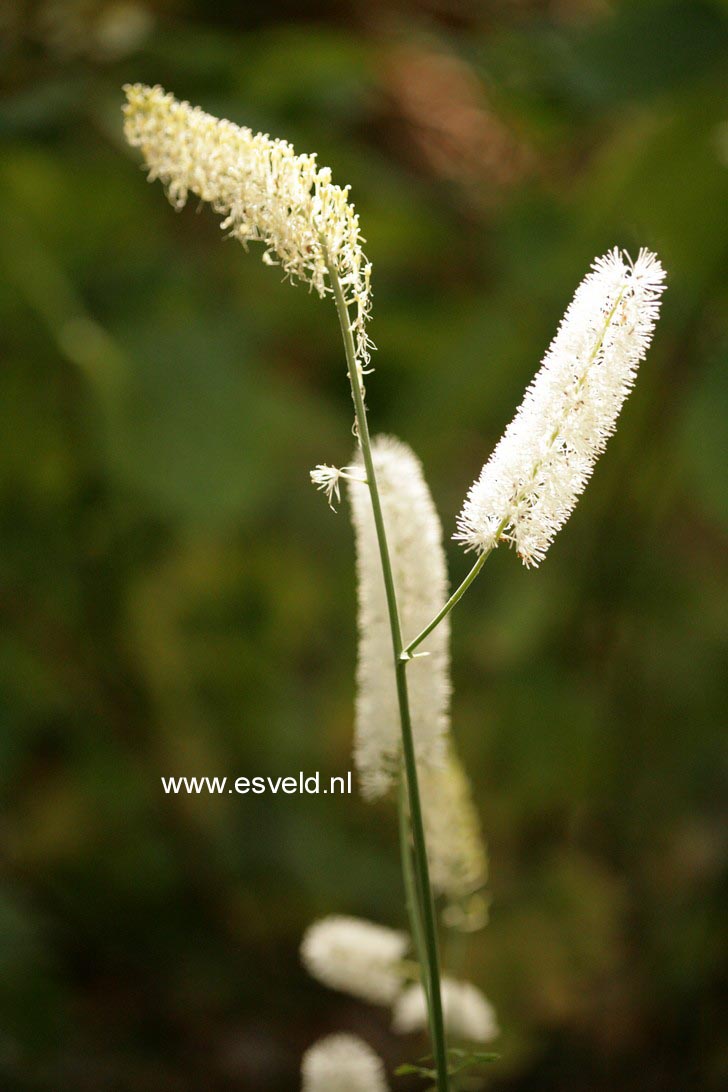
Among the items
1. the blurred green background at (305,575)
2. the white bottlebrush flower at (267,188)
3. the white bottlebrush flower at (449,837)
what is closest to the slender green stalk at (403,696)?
the white bottlebrush flower at (267,188)

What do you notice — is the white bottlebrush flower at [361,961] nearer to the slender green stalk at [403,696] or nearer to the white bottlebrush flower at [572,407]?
the slender green stalk at [403,696]

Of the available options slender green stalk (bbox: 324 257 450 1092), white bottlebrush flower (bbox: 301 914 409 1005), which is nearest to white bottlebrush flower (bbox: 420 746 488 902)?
white bottlebrush flower (bbox: 301 914 409 1005)

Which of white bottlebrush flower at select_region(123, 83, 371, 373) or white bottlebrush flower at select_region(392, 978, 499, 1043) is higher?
white bottlebrush flower at select_region(123, 83, 371, 373)

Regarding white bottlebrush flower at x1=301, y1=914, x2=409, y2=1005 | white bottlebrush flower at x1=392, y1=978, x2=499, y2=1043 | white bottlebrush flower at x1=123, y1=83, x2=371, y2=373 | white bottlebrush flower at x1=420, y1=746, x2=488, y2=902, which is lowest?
white bottlebrush flower at x1=392, y1=978, x2=499, y2=1043

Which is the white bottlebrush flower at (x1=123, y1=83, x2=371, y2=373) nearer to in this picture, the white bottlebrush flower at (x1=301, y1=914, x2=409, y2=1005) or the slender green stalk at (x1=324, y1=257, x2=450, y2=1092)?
the slender green stalk at (x1=324, y1=257, x2=450, y2=1092)

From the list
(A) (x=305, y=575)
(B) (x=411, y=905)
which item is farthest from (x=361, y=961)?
(A) (x=305, y=575)

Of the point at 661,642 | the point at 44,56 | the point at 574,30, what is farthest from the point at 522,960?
the point at 44,56
